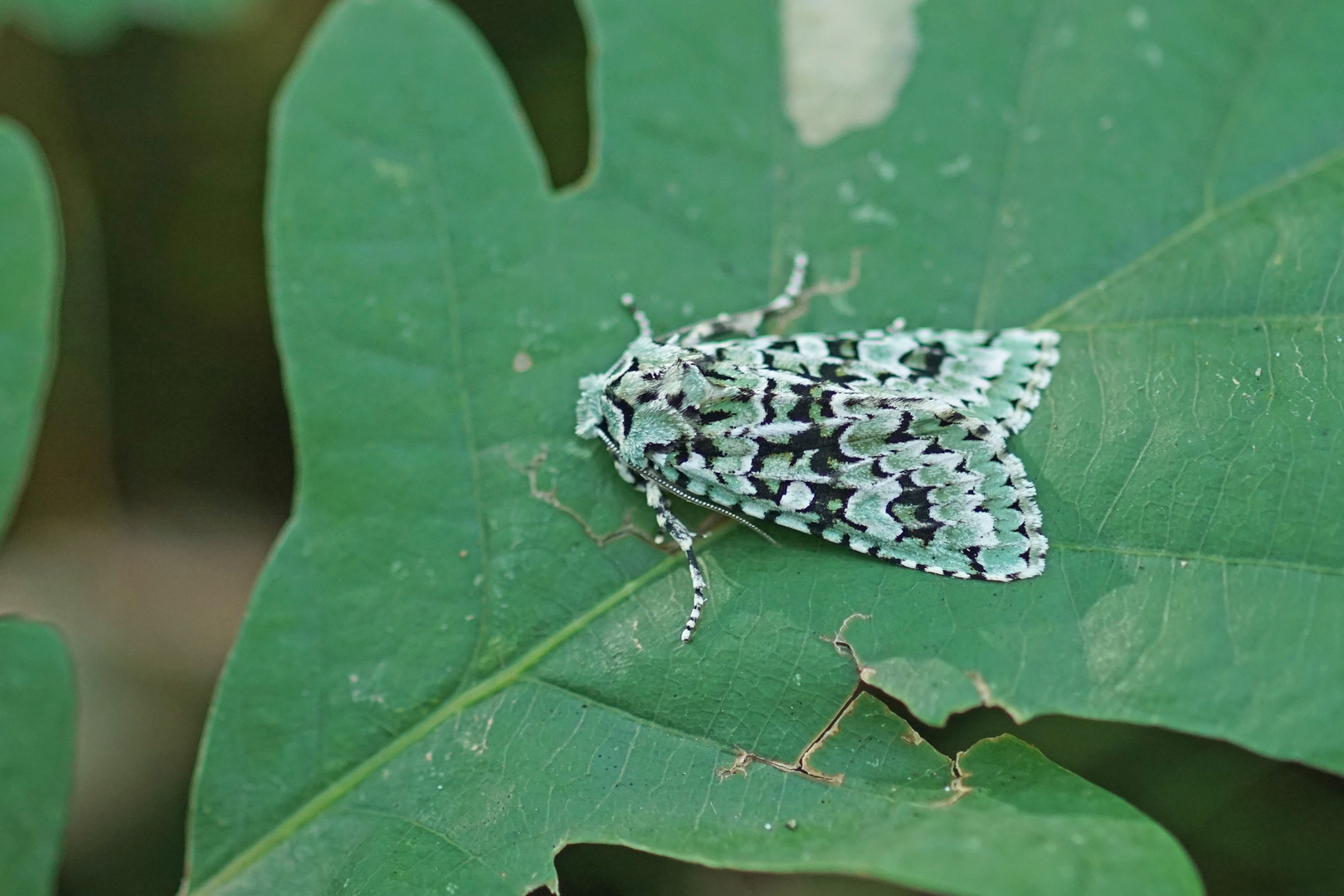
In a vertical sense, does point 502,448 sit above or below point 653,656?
above

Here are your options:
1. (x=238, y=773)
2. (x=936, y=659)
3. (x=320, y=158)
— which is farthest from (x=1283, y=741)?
(x=320, y=158)

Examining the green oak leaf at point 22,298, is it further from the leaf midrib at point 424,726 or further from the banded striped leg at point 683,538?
the banded striped leg at point 683,538

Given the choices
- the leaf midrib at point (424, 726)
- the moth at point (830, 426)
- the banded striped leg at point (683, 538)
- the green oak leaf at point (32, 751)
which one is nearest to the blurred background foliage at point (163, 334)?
the green oak leaf at point (32, 751)

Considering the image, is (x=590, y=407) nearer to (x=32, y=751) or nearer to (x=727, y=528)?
(x=727, y=528)

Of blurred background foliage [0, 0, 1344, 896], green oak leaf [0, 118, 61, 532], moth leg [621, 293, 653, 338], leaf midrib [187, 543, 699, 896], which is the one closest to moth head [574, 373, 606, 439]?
moth leg [621, 293, 653, 338]

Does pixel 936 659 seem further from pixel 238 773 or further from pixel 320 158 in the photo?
pixel 320 158
